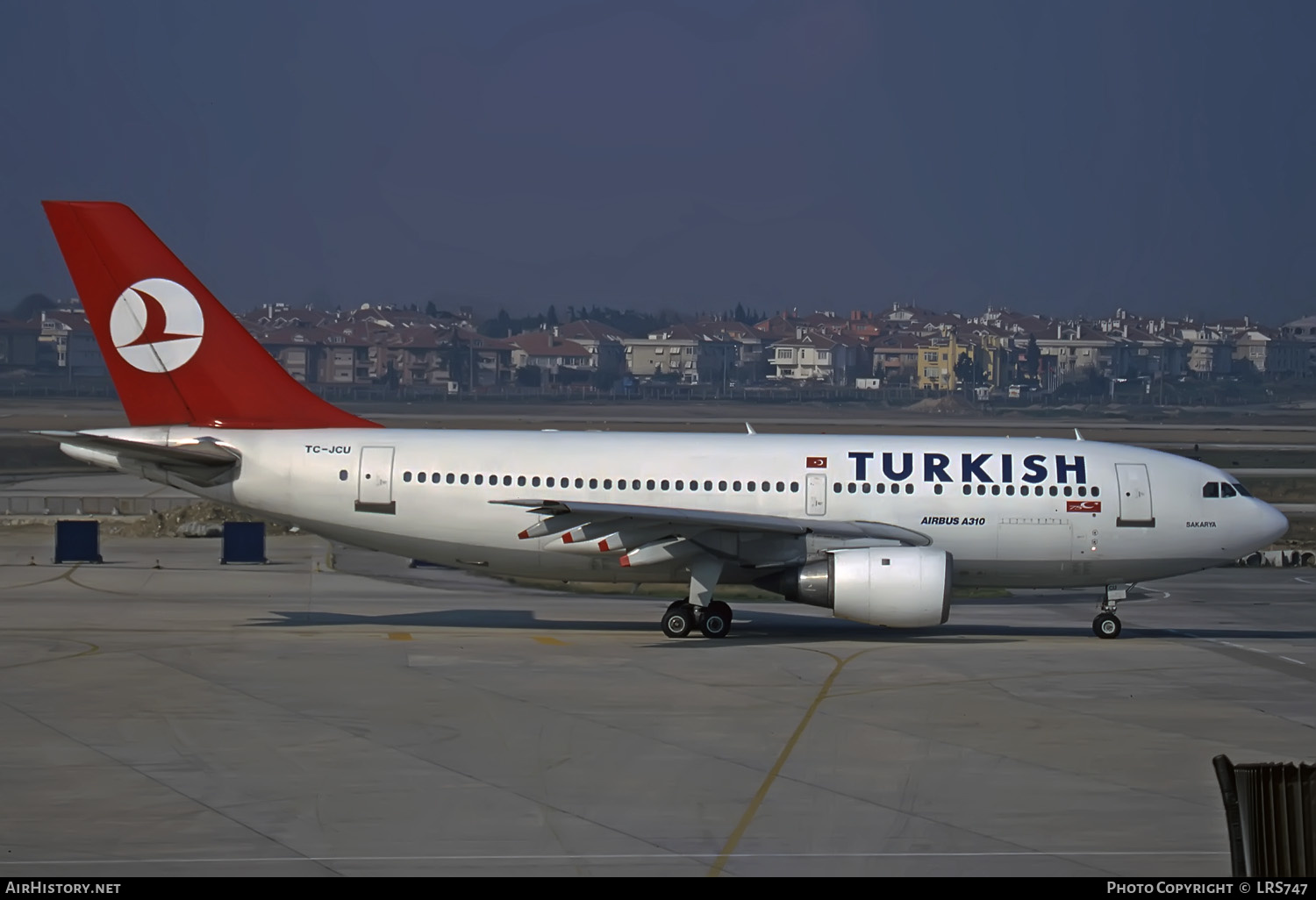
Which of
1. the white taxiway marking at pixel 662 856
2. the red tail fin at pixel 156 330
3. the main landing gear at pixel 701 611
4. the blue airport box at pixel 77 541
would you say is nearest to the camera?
the white taxiway marking at pixel 662 856

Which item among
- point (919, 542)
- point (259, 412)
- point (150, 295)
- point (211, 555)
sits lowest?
point (211, 555)

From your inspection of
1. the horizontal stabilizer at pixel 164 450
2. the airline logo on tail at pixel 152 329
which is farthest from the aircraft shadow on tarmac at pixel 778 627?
the airline logo on tail at pixel 152 329

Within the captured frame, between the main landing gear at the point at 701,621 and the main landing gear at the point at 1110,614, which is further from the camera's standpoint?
the main landing gear at the point at 1110,614

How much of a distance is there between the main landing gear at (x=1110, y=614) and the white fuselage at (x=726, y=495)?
0.41m

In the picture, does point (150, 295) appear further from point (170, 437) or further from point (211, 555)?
point (211, 555)

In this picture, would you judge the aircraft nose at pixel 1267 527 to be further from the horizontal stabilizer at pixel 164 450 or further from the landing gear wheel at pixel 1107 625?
the horizontal stabilizer at pixel 164 450

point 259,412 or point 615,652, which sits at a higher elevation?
point 259,412

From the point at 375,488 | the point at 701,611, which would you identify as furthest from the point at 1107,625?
the point at 375,488

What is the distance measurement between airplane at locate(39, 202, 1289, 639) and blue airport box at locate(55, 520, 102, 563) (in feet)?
34.9

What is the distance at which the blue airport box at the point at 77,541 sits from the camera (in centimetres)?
3597
